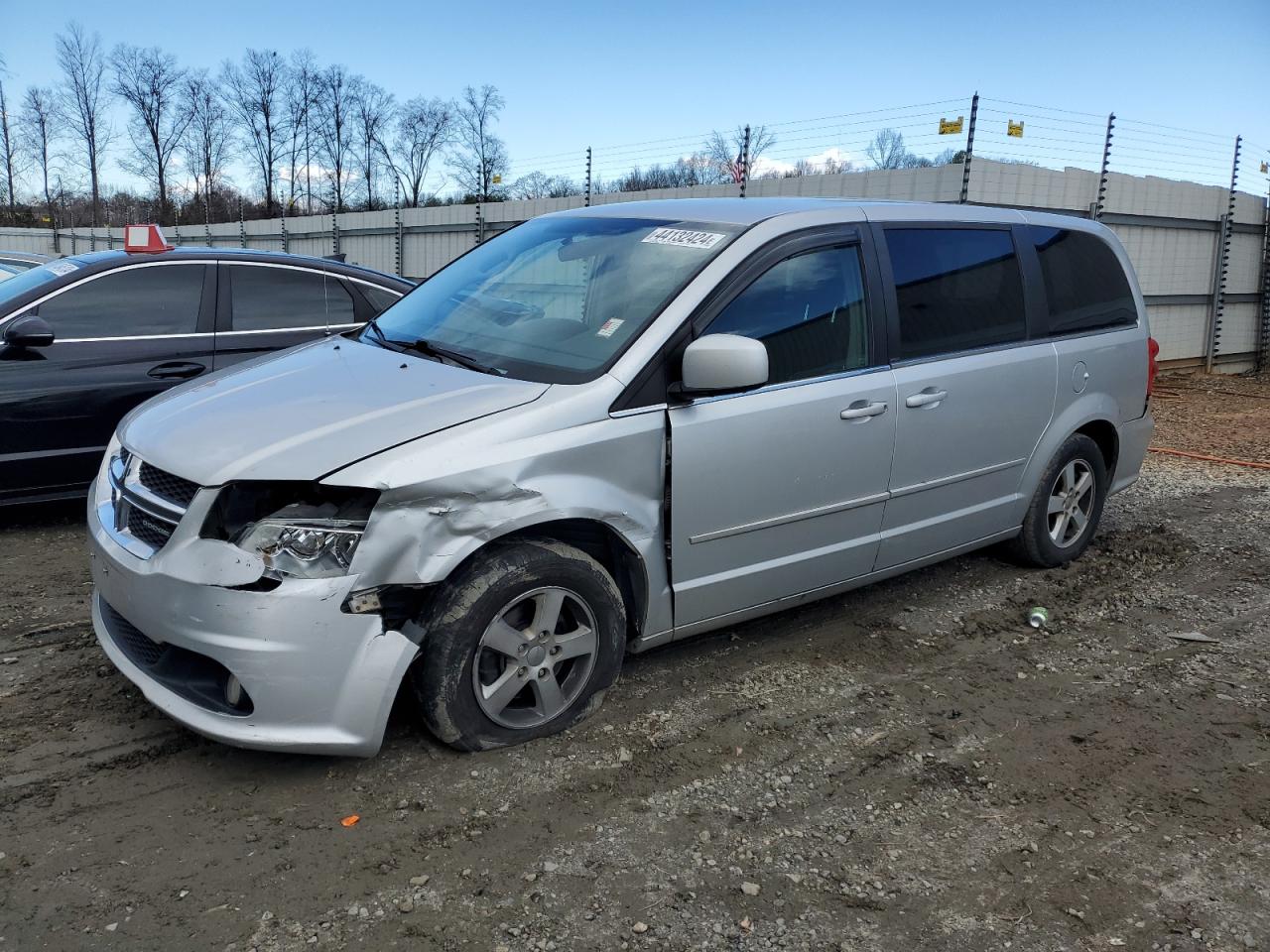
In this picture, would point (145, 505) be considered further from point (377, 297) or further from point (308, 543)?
point (377, 297)

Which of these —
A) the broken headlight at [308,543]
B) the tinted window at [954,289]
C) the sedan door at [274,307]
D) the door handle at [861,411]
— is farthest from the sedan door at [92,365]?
the tinted window at [954,289]

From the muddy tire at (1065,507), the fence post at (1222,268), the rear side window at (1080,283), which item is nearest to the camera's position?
the rear side window at (1080,283)

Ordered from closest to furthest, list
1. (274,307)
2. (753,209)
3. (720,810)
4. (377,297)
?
(720,810), (753,209), (274,307), (377,297)

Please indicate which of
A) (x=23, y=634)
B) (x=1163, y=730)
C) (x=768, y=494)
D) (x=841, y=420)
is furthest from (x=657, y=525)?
(x=23, y=634)

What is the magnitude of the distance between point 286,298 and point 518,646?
393cm

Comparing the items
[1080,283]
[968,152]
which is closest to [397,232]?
[968,152]

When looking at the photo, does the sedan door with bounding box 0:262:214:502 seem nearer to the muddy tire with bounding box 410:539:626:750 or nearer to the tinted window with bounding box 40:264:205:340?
the tinted window with bounding box 40:264:205:340

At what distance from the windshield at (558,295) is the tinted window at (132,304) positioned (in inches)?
86.7

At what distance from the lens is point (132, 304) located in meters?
5.77

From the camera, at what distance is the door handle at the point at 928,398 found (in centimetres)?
414

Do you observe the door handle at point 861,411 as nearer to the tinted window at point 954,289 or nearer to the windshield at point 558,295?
the tinted window at point 954,289

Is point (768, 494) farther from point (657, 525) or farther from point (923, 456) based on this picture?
point (923, 456)

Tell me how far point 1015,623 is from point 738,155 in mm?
9153

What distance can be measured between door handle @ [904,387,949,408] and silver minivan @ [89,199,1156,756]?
1cm
